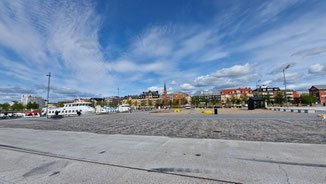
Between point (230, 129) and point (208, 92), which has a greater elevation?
point (208, 92)

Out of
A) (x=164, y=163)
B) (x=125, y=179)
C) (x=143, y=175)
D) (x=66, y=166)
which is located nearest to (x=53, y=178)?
(x=66, y=166)

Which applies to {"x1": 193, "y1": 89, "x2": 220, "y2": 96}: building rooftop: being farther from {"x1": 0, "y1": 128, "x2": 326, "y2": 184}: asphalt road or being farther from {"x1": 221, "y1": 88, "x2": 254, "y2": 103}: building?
{"x1": 0, "y1": 128, "x2": 326, "y2": 184}: asphalt road

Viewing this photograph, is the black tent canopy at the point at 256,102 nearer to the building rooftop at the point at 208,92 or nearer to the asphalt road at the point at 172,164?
the asphalt road at the point at 172,164

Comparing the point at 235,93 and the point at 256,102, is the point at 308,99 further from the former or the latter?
the point at 256,102

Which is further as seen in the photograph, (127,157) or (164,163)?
(127,157)

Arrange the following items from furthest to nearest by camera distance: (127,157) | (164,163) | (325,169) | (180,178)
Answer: (127,157)
(164,163)
(325,169)
(180,178)

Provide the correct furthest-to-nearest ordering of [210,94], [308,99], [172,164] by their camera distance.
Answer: [210,94] → [308,99] → [172,164]

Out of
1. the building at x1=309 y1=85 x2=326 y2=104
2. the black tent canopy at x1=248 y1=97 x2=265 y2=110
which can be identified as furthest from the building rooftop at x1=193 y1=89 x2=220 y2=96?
the black tent canopy at x1=248 y1=97 x2=265 y2=110

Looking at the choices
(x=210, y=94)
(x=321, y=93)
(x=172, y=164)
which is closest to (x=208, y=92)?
(x=210, y=94)

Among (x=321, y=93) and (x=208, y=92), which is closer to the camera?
(x=321, y=93)

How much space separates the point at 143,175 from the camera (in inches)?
159

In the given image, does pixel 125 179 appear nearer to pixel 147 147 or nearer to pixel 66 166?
pixel 66 166

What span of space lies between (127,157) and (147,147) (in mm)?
1395

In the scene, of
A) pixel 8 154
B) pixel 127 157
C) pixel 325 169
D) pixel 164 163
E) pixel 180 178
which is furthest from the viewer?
pixel 8 154
